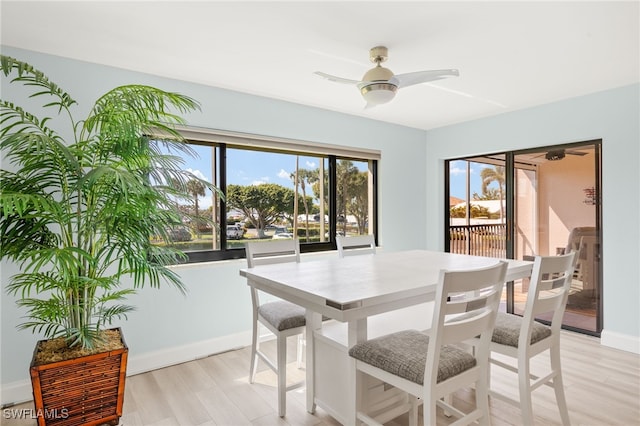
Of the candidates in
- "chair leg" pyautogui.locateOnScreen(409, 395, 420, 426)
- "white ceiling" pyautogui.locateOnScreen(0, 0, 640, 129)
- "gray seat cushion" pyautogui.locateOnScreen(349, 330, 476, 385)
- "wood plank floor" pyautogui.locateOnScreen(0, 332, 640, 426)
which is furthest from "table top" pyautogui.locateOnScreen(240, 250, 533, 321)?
"white ceiling" pyautogui.locateOnScreen(0, 0, 640, 129)

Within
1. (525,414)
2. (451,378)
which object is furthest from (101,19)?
(525,414)

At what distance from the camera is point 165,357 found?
2904 millimetres

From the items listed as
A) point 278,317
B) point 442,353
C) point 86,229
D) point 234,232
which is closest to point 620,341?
point 442,353

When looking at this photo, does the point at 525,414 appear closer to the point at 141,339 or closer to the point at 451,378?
the point at 451,378

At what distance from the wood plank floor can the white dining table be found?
392 mm

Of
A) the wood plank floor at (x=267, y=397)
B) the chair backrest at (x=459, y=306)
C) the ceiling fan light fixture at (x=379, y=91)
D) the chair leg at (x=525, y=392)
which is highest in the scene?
the ceiling fan light fixture at (x=379, y=91)

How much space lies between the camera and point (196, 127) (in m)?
3.06

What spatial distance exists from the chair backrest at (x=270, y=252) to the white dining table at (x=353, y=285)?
333 mm

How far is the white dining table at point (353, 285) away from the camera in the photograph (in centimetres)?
153

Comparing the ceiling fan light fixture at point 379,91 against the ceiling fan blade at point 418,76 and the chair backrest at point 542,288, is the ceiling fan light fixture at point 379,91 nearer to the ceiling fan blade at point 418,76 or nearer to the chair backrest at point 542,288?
the ceiling fan blade at point 418,76

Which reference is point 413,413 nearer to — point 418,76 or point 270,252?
point 270,252

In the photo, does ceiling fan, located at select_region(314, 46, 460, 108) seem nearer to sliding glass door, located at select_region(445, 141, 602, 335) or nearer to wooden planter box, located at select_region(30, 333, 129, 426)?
wooden planter box, located at select_region(30, 333, 129, 426)

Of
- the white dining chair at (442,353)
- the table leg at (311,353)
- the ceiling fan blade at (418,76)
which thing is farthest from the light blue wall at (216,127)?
the white dining chair at (442,353)

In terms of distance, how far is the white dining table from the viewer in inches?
60.2
